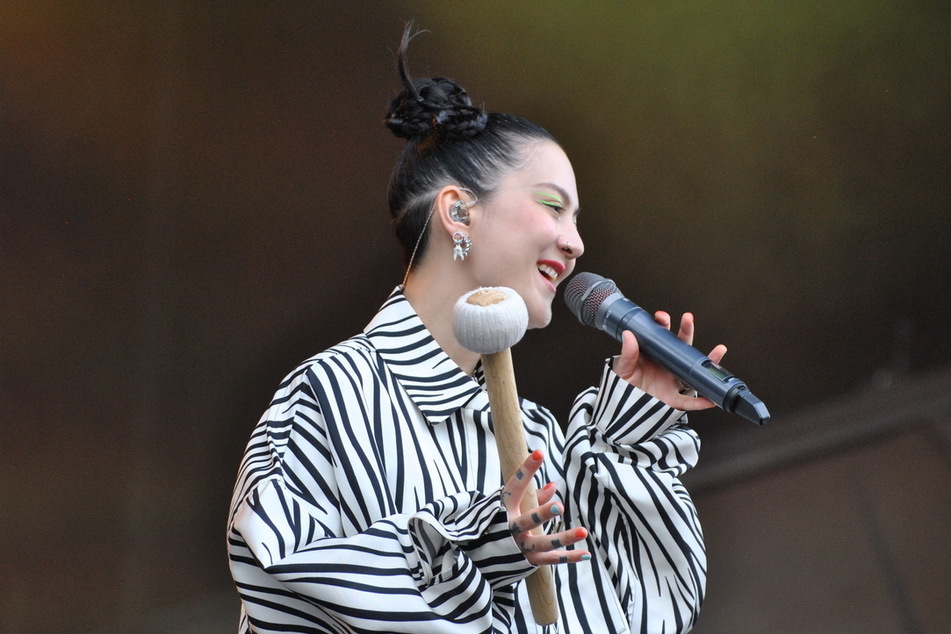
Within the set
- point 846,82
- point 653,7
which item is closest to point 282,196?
point 653,7

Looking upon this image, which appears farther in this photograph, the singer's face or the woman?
the singer's face

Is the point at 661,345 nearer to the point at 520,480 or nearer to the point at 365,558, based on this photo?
the point at 520,480

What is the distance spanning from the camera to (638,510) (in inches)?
46.8

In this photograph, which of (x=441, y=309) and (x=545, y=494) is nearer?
(x=545, y=494)

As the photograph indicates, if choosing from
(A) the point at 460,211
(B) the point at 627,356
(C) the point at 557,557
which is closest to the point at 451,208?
(A) the point at 460,211

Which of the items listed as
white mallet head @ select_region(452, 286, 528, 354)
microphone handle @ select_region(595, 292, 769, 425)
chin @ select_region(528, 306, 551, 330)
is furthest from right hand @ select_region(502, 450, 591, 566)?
chin @ select_region(528, 306, 551, 330)

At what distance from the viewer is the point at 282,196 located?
179cm

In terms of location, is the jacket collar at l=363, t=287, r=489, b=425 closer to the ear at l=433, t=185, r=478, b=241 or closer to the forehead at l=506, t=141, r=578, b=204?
the ear at l=433, t=185, r=478, b=241

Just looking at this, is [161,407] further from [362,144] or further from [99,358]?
[362,144]

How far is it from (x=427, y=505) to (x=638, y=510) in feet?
0.97

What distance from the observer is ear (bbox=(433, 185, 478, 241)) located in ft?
4.11

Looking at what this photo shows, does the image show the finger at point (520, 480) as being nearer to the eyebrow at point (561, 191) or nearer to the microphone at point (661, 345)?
the microphone at point (661, 345)

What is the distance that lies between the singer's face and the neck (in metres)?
0.04

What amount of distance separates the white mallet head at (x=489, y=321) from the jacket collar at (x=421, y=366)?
0.29 m
